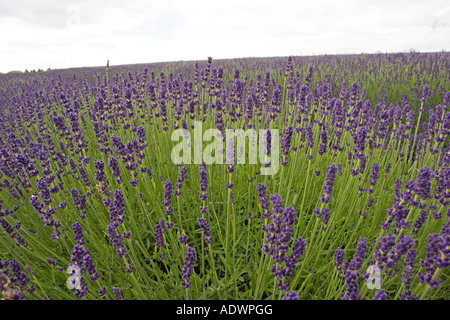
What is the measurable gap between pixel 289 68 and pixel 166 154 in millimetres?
2315

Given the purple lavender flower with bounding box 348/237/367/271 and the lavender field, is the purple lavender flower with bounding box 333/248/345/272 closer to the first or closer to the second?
the lavender field

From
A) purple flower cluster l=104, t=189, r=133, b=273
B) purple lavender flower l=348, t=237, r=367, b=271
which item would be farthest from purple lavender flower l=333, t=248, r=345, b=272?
purple flower cluster l=104, t=189, r=133, b=273

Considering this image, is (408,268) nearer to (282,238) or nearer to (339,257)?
(339,257)

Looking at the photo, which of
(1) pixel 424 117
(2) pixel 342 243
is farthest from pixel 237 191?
(1) pixel 424 117

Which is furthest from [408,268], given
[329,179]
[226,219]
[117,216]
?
[117,216]

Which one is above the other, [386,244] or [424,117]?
[424,117]

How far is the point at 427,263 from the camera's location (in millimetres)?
1374

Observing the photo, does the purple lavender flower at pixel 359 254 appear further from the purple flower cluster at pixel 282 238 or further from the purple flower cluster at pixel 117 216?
the purple flower cluster at pixel 117 216

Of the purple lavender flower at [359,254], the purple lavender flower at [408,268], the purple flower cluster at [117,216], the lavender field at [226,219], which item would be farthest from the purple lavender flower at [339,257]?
the purple flower cluster at [117,216]

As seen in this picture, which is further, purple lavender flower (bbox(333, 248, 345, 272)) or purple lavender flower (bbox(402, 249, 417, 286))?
purple lavender flower (bbox(333, 248, 345, 272))

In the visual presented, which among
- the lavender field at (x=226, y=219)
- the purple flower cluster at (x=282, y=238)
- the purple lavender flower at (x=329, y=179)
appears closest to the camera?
the purple flower cluster at (x=282, y=238)

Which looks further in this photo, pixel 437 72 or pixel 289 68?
pixel 437 72
